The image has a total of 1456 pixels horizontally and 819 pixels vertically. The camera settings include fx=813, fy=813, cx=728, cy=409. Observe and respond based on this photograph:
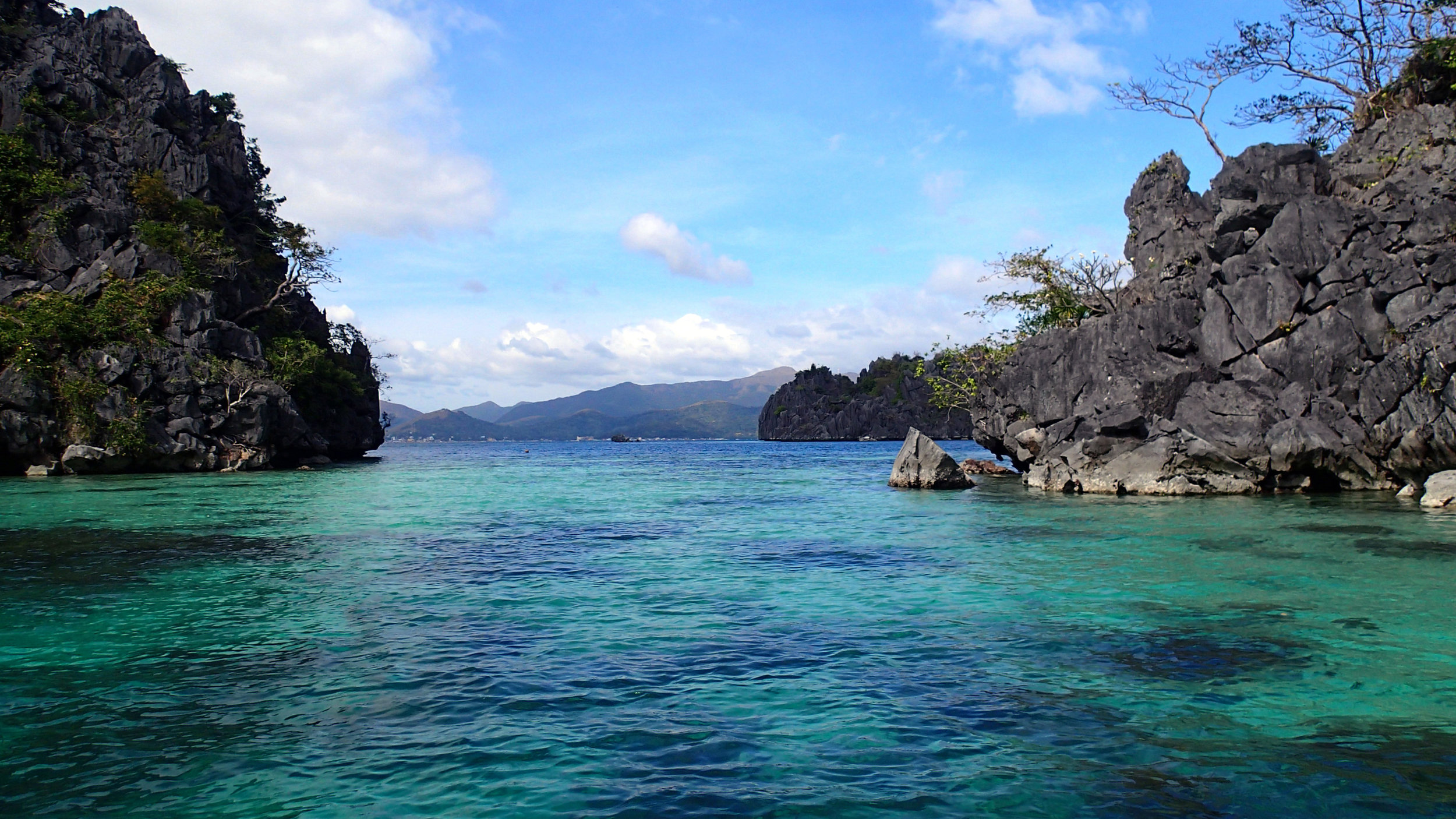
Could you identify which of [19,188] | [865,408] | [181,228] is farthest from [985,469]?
[865,408]

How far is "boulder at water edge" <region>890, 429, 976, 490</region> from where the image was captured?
1415 inches

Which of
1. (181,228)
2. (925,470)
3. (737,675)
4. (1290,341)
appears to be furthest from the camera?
(181,228)

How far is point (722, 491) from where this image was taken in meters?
38.3

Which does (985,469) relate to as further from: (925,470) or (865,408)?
(865,408)

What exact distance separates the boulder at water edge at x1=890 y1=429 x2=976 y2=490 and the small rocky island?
3330mm

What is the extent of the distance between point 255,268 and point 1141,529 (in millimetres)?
65002

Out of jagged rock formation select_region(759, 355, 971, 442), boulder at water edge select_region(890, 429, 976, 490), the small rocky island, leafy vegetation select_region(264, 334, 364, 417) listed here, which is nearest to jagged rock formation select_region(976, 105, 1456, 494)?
the small rocky island

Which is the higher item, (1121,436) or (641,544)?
(1121,436)

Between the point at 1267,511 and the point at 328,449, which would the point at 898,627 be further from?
the point at 328,449

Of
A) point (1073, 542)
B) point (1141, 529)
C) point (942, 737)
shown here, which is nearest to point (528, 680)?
point (942, 737)

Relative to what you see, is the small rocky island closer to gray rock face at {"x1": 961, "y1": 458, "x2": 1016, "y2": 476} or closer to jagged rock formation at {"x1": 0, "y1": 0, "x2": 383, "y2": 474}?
gray rock face at {"x1": 961, "y1": 458, "x2": 1016, "y2": 476}

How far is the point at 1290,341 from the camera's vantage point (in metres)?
28.1

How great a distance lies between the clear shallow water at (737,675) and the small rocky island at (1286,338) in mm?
8000

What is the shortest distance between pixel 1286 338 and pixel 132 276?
193 feet
